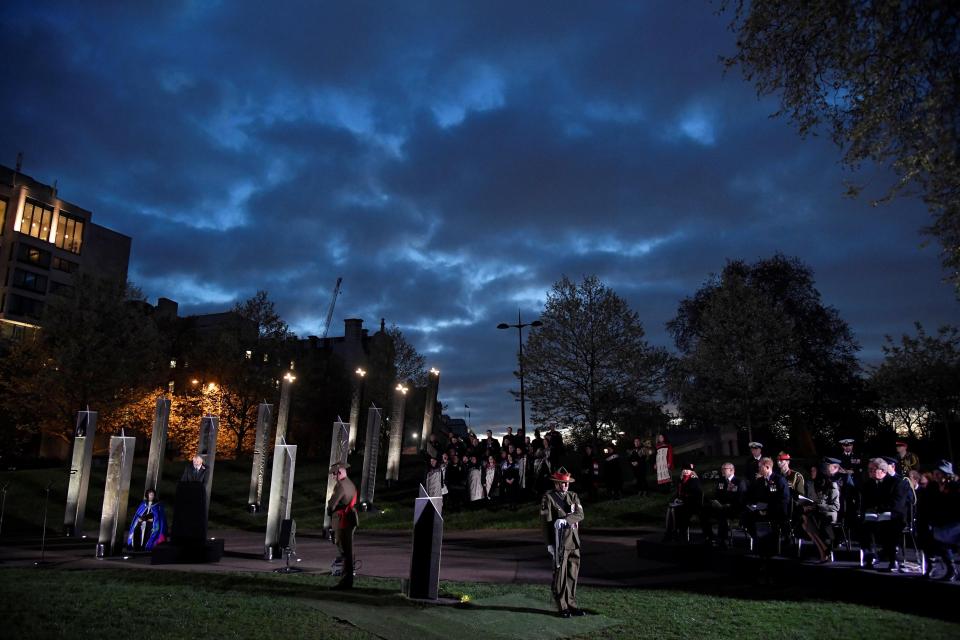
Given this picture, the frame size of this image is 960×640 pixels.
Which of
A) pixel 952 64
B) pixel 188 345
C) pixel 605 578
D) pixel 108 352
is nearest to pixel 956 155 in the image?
pixel 952 64

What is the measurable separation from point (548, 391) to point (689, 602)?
23.5 m

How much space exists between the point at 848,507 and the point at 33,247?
6484cm

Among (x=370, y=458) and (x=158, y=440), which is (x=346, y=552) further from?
(x=370, y=458)

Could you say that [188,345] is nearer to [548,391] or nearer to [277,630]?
[548,391]

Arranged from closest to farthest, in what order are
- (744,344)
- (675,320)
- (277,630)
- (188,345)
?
1. (277,630)
2. (744,344)
3. (675,320)
4. (188,345)

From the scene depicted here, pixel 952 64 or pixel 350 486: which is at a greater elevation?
pixel 952 64

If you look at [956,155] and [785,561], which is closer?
[956,155]

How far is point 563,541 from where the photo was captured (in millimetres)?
9531

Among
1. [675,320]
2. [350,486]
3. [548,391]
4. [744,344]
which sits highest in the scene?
[675,320]

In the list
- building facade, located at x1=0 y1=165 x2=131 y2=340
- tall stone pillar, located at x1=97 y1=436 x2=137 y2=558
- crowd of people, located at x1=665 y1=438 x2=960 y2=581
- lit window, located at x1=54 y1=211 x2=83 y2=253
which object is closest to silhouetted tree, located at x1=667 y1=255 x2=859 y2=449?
crowd of people, located at x1=665 y1=438 x2=960 y2=581

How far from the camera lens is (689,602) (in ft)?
33.0

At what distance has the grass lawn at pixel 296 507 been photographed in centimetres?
2128

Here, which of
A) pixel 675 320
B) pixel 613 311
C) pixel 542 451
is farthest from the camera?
pixel 675 320

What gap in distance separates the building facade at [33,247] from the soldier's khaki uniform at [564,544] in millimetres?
51450
